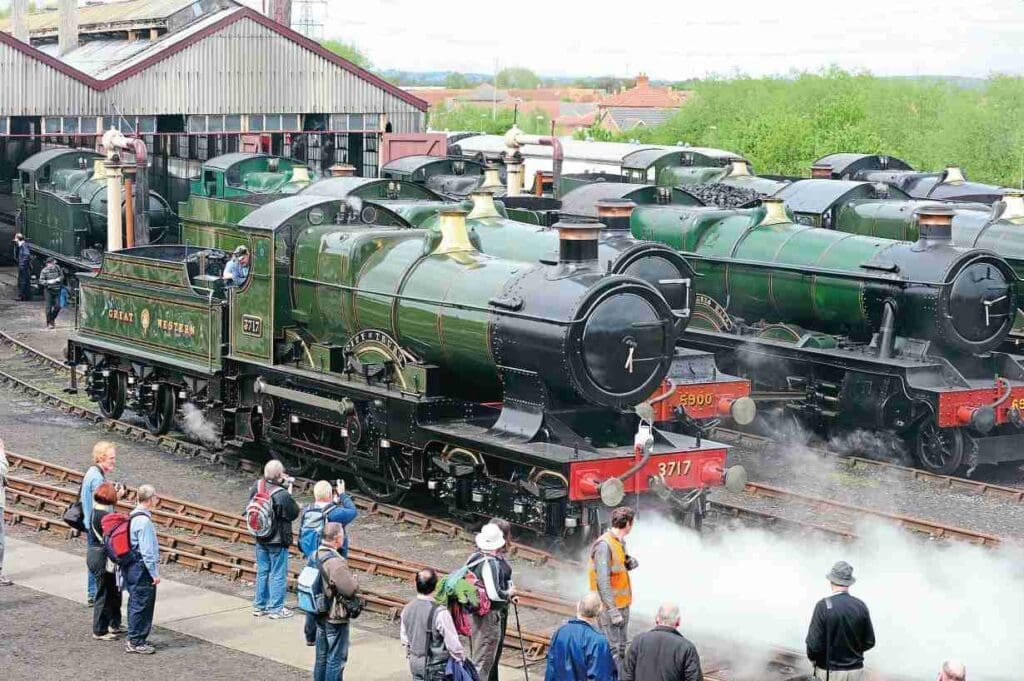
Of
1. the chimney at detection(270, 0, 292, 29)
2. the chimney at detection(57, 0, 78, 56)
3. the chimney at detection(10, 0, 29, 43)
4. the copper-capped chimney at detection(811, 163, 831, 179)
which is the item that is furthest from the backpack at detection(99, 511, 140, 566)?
the chimney at detection(270, 0, 292, 29)

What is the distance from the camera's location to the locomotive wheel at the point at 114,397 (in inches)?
790

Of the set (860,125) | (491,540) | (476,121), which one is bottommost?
(491,540)

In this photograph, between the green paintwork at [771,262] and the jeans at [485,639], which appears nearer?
the jeans at [485,639]

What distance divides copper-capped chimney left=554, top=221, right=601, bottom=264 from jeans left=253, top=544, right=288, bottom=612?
4056mm

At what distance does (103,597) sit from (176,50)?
2454 cm

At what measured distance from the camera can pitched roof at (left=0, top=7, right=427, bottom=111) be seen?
105 ft

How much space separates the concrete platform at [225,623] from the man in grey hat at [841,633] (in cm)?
238

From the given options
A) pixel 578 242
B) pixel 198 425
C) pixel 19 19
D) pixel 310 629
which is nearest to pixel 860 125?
pixel 19 19

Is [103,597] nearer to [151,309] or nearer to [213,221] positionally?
[151,309]

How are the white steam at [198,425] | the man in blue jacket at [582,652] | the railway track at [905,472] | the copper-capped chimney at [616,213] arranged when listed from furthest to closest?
the white steam at [198,425]
the copper-capped chimney at [616,213]
the railway track at [905,472]
the man in blue jacket at [582,652]

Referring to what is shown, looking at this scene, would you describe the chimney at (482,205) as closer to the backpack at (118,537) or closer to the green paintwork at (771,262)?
the green paintwork at (771,262)

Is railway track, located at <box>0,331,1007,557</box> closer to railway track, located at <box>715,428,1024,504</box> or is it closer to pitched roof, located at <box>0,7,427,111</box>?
railway track, located at <box>715,428,1024,504</box>

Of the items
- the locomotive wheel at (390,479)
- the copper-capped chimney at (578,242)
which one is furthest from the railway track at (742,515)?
the copper-capped chimney at (578,242)

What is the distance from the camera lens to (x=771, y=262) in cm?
1997
